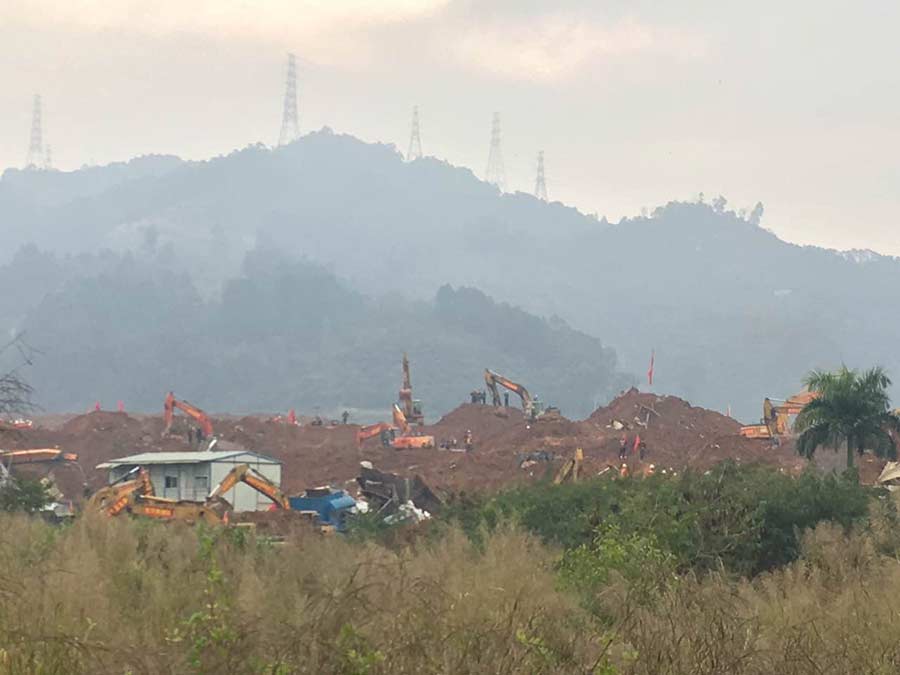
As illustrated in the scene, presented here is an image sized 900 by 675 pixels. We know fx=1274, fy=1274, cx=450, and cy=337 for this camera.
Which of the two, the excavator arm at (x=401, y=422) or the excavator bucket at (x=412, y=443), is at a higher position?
the excavator arm at (x=401, y=422)

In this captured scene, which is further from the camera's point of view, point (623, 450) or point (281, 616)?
point (623, 450)

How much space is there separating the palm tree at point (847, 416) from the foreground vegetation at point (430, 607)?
2028 centimetres

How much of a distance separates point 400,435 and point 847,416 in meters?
44.0

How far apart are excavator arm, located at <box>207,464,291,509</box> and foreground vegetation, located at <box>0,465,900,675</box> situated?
25009 millimetres

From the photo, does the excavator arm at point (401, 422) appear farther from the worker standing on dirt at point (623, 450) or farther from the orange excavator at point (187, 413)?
the worker standing on dirt at point (623, 450)

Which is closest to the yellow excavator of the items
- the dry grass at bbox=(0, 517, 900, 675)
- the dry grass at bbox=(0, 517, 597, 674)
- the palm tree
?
the palm tree

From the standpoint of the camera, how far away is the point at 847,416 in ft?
139

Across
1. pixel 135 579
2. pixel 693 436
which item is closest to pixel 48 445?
pixel 693 436

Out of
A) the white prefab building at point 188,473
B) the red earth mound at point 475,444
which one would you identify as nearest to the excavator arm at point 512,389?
the red earth mound at point 475,444

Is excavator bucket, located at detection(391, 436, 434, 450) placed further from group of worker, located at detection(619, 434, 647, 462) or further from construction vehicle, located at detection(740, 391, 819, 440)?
construction vehicle, located at detection(740, 391, 819, 440)

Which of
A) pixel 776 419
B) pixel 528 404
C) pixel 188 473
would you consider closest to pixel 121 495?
pixel 188 473

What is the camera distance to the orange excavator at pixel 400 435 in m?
74.8

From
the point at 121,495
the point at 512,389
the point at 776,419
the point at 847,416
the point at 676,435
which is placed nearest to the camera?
the point at 847,416

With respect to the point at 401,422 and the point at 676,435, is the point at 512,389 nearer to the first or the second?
the point at 401,422
